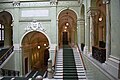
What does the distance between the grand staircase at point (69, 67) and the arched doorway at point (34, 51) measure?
4.52 meters

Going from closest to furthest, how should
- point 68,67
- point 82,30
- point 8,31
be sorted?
point 68,67, point 82,30, point 8,31

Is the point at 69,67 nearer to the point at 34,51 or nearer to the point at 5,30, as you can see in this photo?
the point at 5,30

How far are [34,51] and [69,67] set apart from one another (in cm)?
1201

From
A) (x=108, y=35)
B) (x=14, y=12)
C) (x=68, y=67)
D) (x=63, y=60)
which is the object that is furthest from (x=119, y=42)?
(x=14, y=12)

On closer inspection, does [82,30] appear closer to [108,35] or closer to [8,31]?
[8,31]

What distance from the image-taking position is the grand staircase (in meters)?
13.7

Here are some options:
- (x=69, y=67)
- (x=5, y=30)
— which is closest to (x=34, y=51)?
(x=5, y=30)

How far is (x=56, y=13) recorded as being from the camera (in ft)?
63.1

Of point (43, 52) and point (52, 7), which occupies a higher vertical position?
point (52, 7)

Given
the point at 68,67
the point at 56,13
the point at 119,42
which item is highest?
the point at 56,13

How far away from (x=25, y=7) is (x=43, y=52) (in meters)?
15.7

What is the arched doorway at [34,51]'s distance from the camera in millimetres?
21266

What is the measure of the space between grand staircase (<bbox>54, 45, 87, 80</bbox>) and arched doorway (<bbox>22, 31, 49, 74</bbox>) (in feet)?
14.8

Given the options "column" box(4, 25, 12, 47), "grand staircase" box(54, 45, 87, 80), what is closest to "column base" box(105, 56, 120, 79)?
"grand staircase" box(54, 45, 87, 80)
